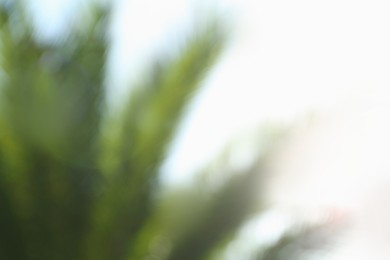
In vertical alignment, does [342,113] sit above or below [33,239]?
above

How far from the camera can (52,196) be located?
2602mm

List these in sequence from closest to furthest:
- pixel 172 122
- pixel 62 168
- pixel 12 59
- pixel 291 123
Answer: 1. pixel 12 59
2. pixel 62 168
3. pixel 172 122
4. pixel 291 123

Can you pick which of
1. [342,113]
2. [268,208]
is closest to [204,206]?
[268,208]

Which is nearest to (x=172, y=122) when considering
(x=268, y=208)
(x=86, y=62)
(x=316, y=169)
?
(x=86, y=62)

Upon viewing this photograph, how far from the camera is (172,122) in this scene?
9.02 feet

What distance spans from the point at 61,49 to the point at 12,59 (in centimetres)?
16

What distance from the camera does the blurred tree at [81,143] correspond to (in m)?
2.39

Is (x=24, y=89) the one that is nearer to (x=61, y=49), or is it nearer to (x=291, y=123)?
(x=61, y=49)

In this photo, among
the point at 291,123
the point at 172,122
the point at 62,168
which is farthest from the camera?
the point at 291,123

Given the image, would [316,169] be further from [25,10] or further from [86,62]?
[25,10]

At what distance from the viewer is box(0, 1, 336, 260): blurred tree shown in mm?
2391

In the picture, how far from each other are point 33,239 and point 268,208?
3.20ft

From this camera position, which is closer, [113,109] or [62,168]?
[62,168]

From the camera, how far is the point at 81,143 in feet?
8.31
